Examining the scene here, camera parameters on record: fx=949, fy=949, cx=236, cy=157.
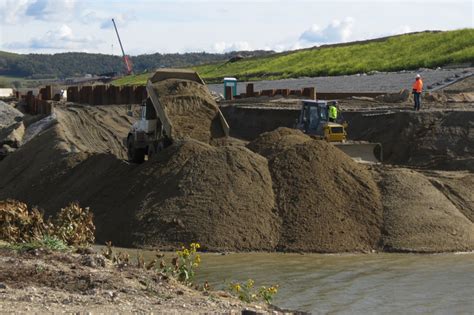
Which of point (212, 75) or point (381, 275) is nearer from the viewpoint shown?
point (381, 275)

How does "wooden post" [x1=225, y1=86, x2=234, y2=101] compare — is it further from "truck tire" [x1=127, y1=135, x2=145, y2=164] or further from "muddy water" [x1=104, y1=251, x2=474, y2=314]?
"muddy water" [x1=104, y1=251, x2=474, y2=314]

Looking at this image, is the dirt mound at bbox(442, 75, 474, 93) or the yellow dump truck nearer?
the yellow dump truck

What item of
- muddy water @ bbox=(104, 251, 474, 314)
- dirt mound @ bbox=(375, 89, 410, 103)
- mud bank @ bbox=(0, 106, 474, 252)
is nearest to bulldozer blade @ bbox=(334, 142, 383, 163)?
mud bank @ bbox=(0, 106, 474, 252)

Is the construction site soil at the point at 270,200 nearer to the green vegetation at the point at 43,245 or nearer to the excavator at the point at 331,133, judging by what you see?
the excavator at the point at 331,133

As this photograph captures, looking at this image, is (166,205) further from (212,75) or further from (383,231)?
(212,75)

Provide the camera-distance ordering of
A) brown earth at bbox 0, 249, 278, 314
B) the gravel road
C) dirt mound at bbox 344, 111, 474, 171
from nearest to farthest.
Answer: brown earth at bbox 0, 249, 278, 314 < dirt mound at bbox 344, 111, 474, 171 < the gravel road

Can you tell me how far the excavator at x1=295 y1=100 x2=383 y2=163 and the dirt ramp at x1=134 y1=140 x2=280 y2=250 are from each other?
18.7 ft

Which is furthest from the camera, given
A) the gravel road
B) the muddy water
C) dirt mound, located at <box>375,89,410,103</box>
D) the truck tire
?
the gravel road

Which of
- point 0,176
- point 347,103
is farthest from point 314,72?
point 0,176

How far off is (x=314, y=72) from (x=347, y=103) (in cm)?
3171

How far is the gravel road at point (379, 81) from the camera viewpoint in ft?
186

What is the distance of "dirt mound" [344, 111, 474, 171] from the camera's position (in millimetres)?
32969

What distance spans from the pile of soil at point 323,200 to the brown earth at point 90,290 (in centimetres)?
886

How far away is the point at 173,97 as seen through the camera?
91.7ft
